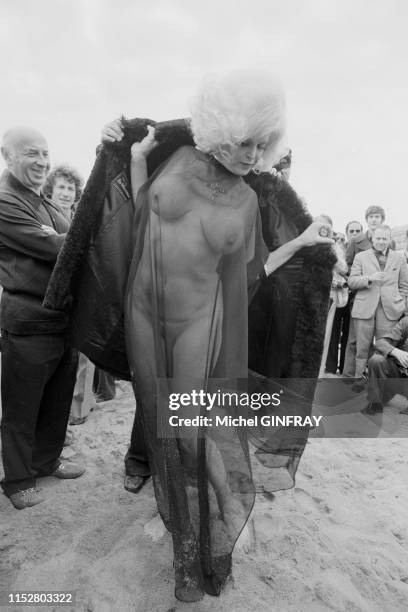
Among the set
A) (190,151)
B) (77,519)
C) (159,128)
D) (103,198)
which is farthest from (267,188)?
(77,519)

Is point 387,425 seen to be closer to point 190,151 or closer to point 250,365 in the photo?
point 250,365

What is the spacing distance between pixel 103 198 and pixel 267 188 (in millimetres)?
723

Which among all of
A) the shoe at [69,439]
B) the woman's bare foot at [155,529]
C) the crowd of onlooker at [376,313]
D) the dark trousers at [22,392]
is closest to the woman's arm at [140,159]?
the dark trousers at [22,392]

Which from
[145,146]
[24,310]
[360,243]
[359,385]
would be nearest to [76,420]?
[24,310]

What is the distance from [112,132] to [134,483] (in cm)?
183

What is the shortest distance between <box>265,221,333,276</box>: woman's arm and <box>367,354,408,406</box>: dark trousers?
2507 mm

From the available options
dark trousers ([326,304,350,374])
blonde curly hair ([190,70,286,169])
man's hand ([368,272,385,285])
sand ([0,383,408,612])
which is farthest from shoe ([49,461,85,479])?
dark trousers ([326,304,350,374])

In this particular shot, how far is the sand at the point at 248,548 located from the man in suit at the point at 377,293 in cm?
202

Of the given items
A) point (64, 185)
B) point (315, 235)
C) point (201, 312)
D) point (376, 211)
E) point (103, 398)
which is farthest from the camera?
point (376, 211)

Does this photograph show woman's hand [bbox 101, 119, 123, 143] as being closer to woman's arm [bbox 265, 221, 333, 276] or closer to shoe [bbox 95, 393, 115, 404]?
woman's arm [bbox 265, 221, 333, 276]

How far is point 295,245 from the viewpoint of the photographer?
5.97 ft

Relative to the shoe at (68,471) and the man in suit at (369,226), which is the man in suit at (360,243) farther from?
the shoe at (68,471)

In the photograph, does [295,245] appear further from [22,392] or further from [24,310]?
[22,392]

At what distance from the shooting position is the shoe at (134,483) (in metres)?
2.38
